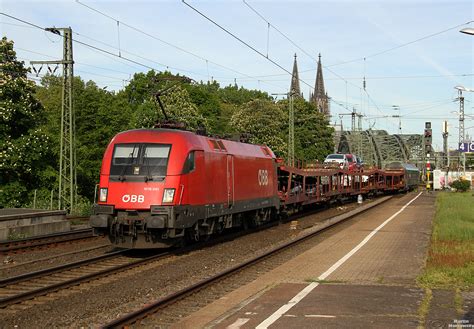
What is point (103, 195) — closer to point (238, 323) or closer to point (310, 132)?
point (238, 323)

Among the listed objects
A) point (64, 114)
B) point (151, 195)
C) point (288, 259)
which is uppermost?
point (64, 114)

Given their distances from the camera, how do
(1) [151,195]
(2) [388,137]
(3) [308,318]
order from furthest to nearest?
(2) [388,137] < (1) [151,195] < (3) [308,318]

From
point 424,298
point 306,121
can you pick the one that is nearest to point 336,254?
point 424,298

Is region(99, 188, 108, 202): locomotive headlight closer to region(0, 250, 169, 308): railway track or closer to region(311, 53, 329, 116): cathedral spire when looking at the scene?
region(0, 250, 169, 308): railway track

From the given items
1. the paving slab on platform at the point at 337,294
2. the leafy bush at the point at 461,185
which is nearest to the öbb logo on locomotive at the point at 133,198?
the paving slab on platform at the point at 337,294

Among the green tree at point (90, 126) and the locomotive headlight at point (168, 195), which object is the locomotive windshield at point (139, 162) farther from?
the green tree at point (90, 126)

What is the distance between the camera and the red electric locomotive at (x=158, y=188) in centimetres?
1304

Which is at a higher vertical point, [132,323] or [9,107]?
[9,107]

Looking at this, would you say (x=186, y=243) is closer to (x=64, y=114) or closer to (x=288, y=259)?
(x=288, y=259)

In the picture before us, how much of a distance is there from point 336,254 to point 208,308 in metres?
6.30

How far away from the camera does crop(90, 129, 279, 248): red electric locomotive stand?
13.0 m

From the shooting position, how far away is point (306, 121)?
255 ft

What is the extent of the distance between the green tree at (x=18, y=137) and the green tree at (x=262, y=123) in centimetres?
3227

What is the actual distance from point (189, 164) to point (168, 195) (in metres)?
1.11
